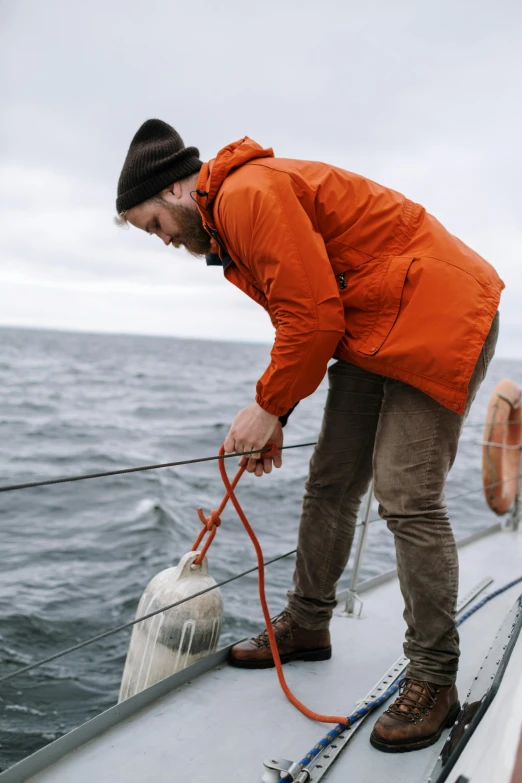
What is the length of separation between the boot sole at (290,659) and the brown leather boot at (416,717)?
48cm

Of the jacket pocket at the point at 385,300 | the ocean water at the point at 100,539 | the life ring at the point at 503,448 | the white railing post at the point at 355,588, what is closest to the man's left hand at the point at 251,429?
the jacket pocket at the point at 385,300

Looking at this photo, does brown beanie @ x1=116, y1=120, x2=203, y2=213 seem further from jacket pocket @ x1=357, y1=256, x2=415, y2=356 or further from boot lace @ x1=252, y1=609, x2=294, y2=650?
boot lace @ x1=252, y1=609, x2=294, y2=650

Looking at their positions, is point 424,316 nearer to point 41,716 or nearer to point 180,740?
point 180,740

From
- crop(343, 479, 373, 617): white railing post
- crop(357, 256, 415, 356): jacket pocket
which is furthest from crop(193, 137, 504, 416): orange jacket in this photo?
crop(343, 479, 373, 617): white railing post

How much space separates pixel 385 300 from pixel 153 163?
717mm

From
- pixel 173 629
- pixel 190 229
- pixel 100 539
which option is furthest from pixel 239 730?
pixel 100 539

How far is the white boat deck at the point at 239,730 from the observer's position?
5.33ft

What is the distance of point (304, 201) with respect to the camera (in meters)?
1.70

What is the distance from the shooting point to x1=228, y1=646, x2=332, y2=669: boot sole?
220 centimetres

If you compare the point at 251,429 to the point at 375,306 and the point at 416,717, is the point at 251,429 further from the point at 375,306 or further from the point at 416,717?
the point at 416,717

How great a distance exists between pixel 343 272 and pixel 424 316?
0.24 metres

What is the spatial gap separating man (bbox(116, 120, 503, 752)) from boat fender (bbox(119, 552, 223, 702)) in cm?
48

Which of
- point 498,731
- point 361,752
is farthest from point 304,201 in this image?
point 361,752

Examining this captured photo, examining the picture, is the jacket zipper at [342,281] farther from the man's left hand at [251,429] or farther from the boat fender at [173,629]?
the boat fender at [173,629]
